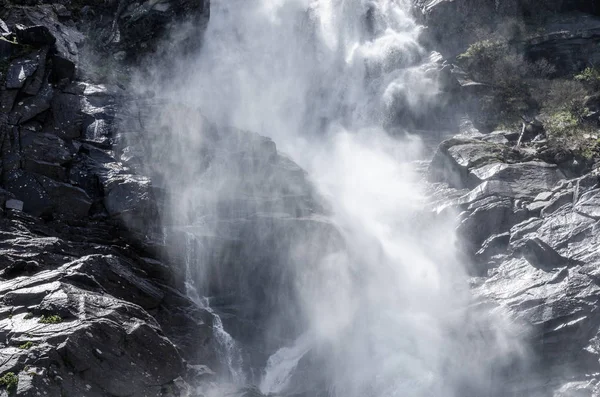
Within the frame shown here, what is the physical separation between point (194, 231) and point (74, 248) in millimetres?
5031

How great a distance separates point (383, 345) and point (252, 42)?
77.3 ft

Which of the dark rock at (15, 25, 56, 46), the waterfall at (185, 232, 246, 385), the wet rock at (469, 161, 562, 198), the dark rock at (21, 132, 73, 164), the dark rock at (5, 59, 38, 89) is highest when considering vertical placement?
the dark rock at (15, 25, 56, 46)

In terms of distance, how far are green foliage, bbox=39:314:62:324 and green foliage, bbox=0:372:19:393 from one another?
1755mm

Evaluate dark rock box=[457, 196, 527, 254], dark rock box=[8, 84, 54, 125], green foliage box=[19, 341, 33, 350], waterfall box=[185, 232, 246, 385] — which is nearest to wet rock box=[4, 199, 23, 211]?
dark rock box=[8, 84, 54, 125]


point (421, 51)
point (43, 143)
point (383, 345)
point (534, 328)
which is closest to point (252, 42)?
point (421, 51)

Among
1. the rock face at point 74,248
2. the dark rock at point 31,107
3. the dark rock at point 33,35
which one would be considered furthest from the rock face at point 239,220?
the dark rock at point 33,35

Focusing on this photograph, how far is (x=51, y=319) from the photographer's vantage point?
13727mm

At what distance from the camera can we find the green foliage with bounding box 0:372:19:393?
1189cm

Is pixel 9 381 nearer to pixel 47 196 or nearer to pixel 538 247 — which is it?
pixel 47 196

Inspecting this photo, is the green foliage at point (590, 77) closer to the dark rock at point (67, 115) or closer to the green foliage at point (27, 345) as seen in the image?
the dark rock at point (67, 115)

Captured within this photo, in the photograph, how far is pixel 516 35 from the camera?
35188mm

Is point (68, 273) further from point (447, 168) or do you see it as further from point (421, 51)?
point (421, 51)

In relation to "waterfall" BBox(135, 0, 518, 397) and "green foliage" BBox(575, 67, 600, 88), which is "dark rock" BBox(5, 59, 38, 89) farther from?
"green foliage" BBox(575, 67, 600, 88)

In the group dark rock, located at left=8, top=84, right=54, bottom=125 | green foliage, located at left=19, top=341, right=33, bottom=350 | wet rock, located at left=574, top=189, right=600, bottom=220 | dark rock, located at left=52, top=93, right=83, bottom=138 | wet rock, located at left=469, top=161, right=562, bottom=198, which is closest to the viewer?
green foliage, located at left=19, top=341, right=33, bottom=350
